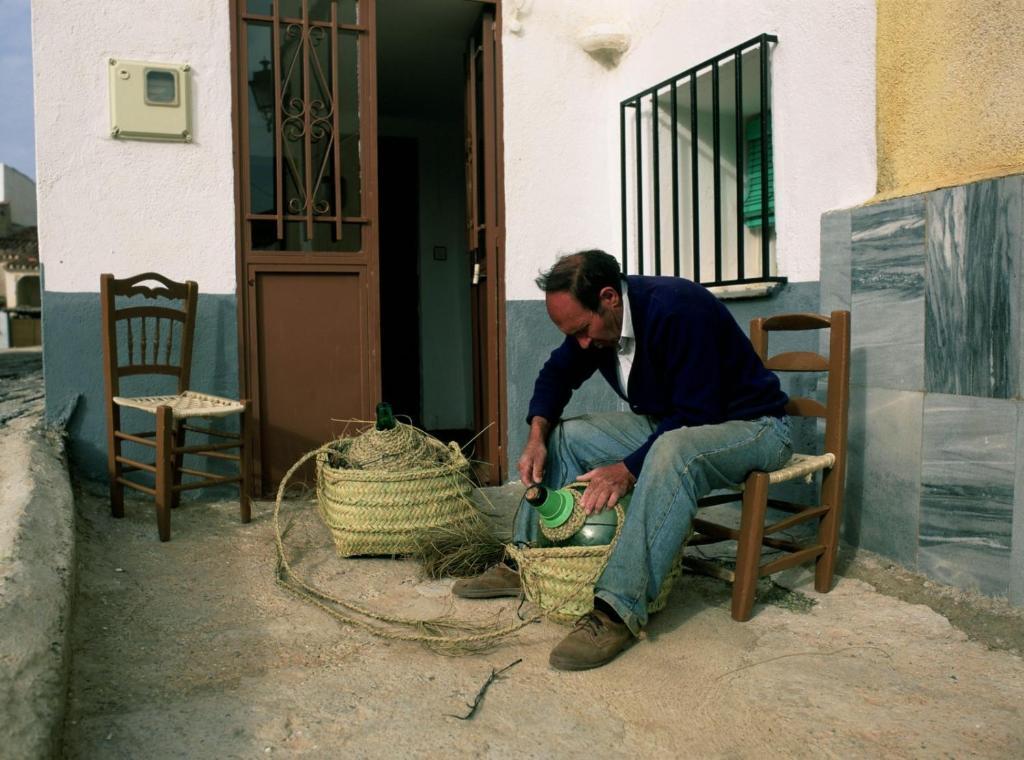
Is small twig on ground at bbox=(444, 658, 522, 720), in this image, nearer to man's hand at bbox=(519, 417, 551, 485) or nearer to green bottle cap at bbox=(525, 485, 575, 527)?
green bottle cap at bbox=(525, 485, 575, 527)

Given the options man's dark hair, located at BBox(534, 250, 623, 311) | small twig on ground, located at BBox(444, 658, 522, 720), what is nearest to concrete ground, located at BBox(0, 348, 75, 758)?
small twig on ground, located at BBox(444, 658, 522, 720)

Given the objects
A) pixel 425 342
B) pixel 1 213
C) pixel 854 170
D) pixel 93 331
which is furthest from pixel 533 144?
pixel 1 213

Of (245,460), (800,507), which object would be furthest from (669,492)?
(245,460)

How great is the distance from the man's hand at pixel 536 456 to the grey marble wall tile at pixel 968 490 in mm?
1335

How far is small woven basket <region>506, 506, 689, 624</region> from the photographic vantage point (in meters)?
2.62

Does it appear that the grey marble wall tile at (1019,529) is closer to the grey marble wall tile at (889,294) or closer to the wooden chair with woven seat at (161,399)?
the grey marble wall tile at (889,294)

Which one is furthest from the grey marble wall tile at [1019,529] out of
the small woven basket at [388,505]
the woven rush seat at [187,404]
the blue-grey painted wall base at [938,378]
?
the woven rush seat at [187,404]

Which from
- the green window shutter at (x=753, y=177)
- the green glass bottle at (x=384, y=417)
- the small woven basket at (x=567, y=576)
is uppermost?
the green window shutter at (x=753, y=177)

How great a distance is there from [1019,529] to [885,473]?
589 mm

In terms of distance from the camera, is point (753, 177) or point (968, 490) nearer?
point (968, 490)

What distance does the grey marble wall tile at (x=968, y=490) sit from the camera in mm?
2770

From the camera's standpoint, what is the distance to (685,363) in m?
2.71

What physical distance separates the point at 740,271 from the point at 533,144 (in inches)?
59.5

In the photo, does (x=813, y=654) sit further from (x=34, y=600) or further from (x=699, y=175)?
(x=699, y=175)
